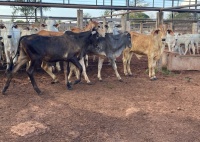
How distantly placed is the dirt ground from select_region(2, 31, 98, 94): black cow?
615 mm

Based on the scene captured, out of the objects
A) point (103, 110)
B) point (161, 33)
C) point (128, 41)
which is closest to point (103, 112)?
point (103, 110)

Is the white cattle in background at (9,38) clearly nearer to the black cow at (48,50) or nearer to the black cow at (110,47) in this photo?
the black cow at (48,50)

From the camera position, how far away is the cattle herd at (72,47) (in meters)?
6.37

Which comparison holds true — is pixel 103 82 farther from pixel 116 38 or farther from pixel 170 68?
pixel 170 68

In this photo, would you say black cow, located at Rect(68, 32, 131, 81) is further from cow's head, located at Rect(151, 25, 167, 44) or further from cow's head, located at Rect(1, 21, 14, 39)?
cow's head, located at Rect(1, 21, 14, 39)

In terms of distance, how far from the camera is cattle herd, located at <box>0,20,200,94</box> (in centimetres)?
637

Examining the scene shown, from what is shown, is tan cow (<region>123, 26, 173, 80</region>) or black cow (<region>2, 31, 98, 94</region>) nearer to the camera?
black cow (<region>2, 31, 98, 94</region>)

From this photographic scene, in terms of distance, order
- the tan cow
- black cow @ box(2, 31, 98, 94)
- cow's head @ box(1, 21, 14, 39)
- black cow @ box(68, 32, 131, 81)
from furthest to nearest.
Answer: cow's head @ box(1, 21, 14, 39)
the tan cow
black cow @ box(68, 32, 131, 81)
black cow @ box(2, 31, 98, 94)

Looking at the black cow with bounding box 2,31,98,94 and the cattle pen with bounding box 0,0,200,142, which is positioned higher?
the black cow with bounding box 2,31,98,94

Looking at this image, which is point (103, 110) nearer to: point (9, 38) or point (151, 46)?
point (151, 46)

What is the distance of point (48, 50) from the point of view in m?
6.47

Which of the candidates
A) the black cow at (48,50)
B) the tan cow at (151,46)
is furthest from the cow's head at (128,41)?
the black cow at (48,50)

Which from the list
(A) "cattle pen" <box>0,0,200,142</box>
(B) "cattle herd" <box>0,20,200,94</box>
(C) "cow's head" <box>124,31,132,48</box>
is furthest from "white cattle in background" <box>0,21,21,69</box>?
(C) "cow's head" <box>124,31,132,48</box>

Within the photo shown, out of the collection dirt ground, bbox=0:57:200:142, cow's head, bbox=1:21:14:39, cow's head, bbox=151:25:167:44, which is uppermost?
cow's head, bbox=1:21:14:39
